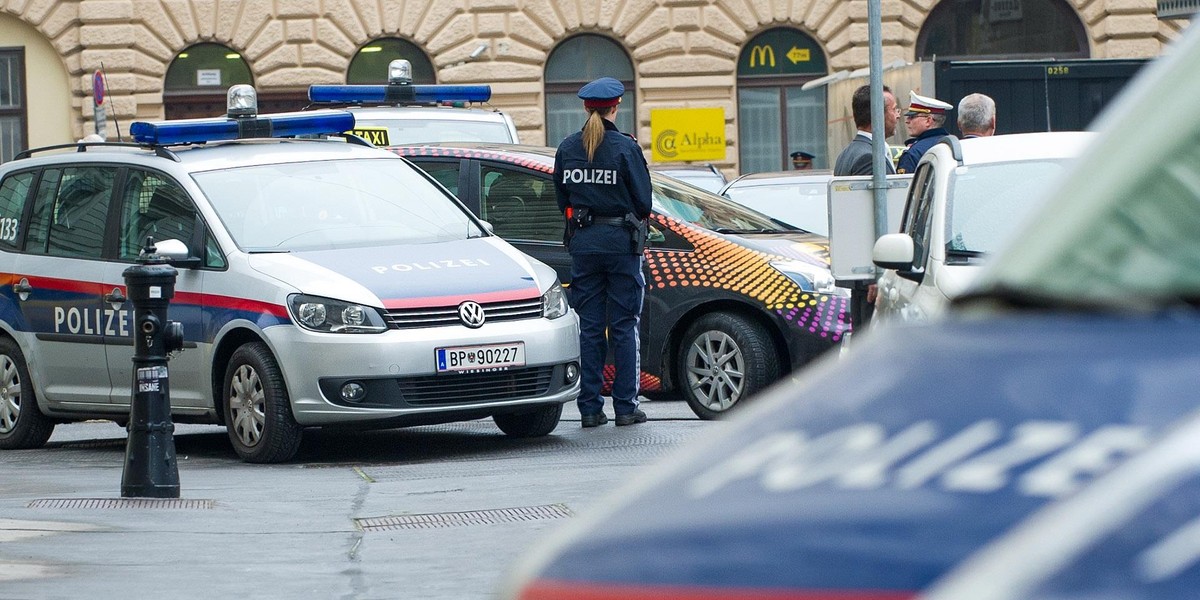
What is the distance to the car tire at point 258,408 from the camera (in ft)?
29.1

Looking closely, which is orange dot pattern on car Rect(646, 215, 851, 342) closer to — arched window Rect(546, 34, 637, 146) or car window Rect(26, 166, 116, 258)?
car window Rect(26, 166, 116, 258)

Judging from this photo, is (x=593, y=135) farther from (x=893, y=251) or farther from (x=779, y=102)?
(x=779, y=102)

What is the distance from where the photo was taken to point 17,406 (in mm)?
10477

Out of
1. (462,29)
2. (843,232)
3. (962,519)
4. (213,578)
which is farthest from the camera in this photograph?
(462,29)

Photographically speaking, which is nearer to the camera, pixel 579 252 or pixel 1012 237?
pixel 1012 237

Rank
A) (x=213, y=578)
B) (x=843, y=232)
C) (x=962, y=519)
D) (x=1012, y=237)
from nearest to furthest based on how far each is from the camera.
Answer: (x=962, y=519), (x=1012, y=237), (x=213, y=578), (x=843, y=232)

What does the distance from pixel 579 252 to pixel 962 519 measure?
889cm

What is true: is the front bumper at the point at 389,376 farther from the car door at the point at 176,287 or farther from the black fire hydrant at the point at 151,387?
the black fire hydrant at the point at 151,387

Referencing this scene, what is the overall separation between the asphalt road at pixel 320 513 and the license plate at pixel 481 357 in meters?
0.44

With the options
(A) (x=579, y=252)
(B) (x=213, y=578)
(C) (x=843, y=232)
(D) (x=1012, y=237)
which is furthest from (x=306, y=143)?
(D) (x=1012, y=237)

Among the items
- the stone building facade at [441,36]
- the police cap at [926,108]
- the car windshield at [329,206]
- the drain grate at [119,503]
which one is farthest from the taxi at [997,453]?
the stone building facade at [441,36]

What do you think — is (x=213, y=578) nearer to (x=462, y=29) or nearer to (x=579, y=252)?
(x=579, y=252)

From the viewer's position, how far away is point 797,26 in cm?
2939

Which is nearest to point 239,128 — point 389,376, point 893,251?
point 389,376
